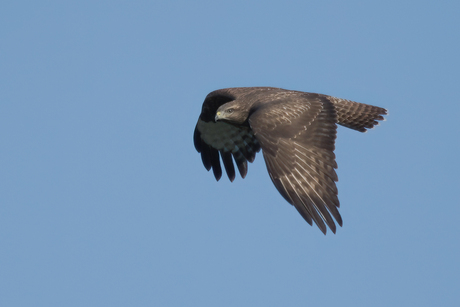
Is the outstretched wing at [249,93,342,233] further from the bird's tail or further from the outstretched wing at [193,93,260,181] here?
the outstretched wing at [193,93,260,181]

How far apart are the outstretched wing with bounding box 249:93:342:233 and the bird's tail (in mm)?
1286

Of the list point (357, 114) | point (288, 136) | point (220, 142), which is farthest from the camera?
point (220, 142)

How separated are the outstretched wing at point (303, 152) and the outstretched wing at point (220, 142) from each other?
245cm

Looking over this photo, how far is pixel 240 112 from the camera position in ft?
41.5

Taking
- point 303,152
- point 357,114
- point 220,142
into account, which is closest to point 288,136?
point 303,152

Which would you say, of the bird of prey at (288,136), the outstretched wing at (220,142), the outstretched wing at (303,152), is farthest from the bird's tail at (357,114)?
the outstretched wing at (220,142)

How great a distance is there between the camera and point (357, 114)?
13.2 meters

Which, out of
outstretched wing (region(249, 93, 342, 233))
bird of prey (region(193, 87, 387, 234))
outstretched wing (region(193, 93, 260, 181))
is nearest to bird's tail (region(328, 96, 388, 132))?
bird of prey (region(193, 87, 387, 234))

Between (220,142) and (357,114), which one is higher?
(220,142)

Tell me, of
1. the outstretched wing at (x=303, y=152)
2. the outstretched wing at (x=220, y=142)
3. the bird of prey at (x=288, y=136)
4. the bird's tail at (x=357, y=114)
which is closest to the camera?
the outstretched wing at (x=303, y=152)

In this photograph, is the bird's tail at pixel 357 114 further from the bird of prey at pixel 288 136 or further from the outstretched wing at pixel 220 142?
the outstretched wing at pixel 220 142

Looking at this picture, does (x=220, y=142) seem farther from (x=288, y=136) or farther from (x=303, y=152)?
(x=303, y=152)

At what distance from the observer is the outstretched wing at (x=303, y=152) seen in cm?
1017

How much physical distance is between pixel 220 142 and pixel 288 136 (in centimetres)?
349
